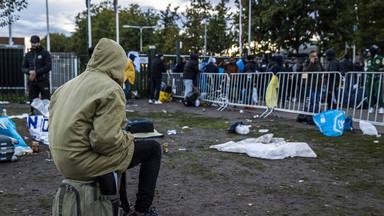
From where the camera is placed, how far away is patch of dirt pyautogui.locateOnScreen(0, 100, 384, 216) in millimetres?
3783

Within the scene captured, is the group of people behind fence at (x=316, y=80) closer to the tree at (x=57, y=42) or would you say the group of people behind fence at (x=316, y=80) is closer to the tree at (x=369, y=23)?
the tree at (x=369, y=23)

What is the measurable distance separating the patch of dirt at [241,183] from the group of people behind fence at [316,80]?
305 cm

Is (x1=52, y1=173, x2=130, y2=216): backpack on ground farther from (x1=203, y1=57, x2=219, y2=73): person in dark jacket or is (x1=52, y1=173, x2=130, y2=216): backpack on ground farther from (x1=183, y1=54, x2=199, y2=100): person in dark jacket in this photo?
(x1=203, y1=57, x2=219, y2=73): person in dark jacket

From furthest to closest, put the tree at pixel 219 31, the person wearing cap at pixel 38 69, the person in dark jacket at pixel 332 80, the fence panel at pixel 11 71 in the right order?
the tree at pixel 219 31
the fence panel at pixel 11 71
the person in dark jacket at pixel 332 80
the person wearing cap at pixel 38 69

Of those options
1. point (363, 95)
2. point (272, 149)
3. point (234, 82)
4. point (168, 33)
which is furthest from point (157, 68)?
point (168, 33)

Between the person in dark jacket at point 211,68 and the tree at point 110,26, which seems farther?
the tree at point 110,26

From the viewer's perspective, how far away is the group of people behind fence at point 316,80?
9680mm

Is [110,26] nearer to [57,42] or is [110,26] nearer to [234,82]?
[234,82]

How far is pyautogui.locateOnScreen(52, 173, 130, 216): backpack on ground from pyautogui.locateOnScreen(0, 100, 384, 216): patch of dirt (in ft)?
3.63

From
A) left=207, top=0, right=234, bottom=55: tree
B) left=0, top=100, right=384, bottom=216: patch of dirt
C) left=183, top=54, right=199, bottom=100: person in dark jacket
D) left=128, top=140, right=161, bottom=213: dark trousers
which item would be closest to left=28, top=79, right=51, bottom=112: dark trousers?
left=0, top=100, right=384, bottom=216: patch of dirt

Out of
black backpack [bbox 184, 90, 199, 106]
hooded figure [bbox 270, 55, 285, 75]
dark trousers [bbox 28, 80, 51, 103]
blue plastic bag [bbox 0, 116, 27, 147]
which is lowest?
black backpack [bbox 184, 90, 199, 106]

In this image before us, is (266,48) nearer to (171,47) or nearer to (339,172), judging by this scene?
(171,47)

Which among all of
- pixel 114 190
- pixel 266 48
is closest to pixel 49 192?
pixel 114 190

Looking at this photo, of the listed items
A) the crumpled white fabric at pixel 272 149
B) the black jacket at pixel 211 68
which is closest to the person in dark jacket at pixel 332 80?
the crumpled white fabric at pixel 272 149
